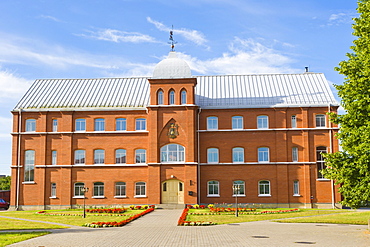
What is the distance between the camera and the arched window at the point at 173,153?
45938 mm

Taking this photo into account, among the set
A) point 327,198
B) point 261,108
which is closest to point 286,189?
point 327,198

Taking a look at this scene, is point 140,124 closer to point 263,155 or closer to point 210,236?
point 263,155

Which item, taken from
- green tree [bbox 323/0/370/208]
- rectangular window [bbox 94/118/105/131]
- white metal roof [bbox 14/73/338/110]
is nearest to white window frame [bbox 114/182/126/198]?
rectangular window [bbox 94/118/105/131]

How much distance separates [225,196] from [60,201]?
17.7 m

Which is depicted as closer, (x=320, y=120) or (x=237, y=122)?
(x=320, y=120)

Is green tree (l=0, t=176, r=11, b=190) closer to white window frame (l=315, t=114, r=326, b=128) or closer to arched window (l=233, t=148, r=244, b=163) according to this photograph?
arched window (l=233, t=148, r=244, b=163)

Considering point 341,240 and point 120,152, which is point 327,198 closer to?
point 120,152

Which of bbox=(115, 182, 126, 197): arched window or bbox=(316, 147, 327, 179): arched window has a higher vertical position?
bbox=(316, 147, 327, 179): arched window

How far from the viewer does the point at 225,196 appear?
46406 mm

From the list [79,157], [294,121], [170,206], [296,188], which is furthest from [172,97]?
[296,188]

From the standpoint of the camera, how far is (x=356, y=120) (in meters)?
23.3

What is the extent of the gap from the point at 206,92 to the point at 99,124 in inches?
494

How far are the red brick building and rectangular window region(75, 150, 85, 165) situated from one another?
0.36 feet

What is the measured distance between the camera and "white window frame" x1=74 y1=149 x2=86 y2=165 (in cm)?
Result: 4822
